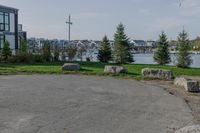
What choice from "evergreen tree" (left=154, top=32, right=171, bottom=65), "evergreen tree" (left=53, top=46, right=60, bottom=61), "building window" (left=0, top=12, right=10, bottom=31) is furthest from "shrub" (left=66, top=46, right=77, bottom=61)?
"building window" (left=0, top=12, right=10, bottom=31)

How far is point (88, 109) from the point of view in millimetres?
9961

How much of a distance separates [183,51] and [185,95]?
17.2 metres

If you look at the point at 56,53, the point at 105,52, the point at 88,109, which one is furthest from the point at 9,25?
the point at 88,109

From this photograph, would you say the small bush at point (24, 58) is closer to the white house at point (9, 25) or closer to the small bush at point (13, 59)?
the small bush at point (13, 59)

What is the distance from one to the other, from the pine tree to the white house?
1222 centimetres

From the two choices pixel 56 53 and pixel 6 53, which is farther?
pixel 56 53

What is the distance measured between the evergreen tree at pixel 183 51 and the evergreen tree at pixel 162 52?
116 inches

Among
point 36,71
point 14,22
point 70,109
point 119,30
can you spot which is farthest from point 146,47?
point 70,109

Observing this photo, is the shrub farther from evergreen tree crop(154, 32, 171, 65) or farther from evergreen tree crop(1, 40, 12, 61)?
evergreen tree crop(154, 32, 171, 65)

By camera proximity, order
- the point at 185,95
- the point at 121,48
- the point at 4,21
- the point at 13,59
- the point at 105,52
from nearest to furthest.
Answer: the point at 185,95 < the point at 13,59 < the point at 121,48 < the point at 105,52 < the point at 4,21

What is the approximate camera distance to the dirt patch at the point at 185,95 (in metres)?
10.1

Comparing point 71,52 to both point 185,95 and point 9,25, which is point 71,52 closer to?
point 9,25

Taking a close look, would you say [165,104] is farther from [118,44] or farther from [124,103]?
[118,44]

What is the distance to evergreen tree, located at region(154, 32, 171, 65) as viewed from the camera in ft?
108
